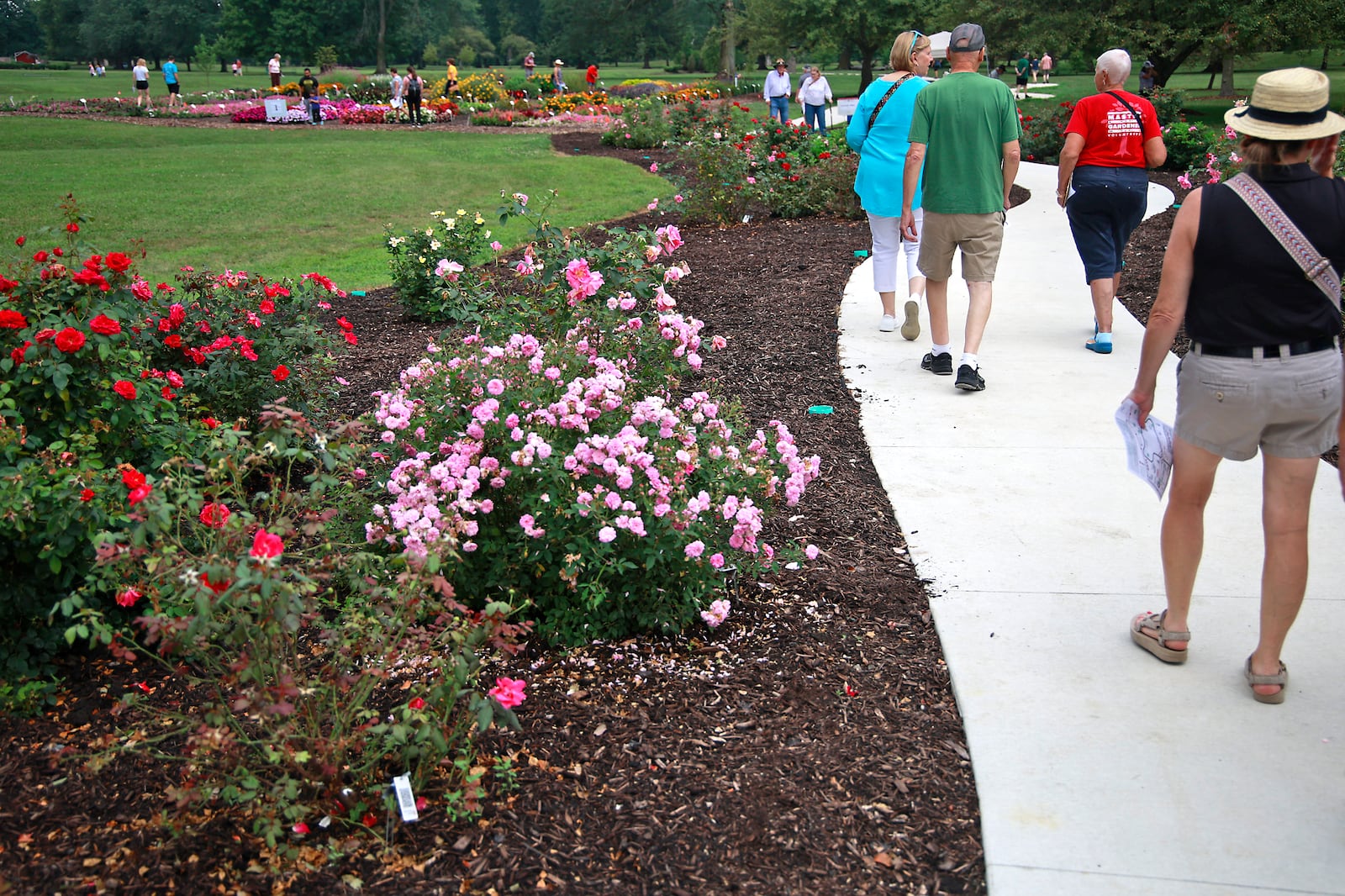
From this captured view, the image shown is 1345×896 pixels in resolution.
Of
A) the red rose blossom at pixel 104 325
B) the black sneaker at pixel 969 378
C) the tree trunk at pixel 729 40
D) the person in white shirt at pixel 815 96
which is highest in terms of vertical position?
the tree trunk at pixel 729 40

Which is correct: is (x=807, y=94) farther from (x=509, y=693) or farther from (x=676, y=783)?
(x=509, y=693)

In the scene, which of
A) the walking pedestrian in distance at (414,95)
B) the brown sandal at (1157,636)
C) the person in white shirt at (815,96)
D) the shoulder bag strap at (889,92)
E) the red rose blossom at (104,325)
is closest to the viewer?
the brown sandal at (1157,636)

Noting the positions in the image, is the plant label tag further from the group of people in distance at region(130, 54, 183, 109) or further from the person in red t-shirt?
the group of people in distance at region(130, 54, 183, 109)

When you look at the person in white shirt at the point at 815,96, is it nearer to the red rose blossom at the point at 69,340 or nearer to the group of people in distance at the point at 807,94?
the group of people in distance at the point at 807,94

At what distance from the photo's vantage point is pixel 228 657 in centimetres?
272

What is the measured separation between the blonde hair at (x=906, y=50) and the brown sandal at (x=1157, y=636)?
427 centimetres

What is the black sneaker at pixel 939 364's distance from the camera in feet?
21.1

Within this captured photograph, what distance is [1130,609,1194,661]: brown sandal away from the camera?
341 cm

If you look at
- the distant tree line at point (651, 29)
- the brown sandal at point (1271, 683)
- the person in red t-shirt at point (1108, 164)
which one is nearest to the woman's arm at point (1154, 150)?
the person in red t-shirt at point (1108, 164)

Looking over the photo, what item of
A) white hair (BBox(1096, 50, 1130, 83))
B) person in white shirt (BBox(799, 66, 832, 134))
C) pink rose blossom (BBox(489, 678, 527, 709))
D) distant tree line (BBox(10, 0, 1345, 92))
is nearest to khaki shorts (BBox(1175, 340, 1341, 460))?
pink rose blossom (BBox(489, 678, 527, 709))

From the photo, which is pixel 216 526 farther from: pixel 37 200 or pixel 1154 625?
pixel 37 200

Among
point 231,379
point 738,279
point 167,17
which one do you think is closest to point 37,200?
point 738,279

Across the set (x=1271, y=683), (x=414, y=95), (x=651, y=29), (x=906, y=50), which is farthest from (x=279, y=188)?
(x=651, y=29)

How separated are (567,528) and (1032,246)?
8.21m
